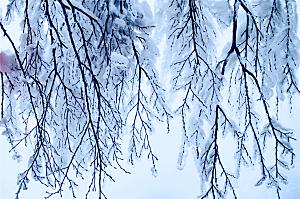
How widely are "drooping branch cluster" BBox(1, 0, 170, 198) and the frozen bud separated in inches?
1.3

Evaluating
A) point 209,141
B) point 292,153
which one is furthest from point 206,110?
point 292,153

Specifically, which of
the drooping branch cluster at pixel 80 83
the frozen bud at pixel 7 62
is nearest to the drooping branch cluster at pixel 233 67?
the drooping branch cluster at pixel 80 83

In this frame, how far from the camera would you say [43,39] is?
1896mm

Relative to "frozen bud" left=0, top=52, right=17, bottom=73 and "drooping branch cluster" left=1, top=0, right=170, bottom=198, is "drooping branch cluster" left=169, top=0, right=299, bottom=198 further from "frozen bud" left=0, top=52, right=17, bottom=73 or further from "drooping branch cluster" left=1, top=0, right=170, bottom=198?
"frozen bud" left=0, top=52, right=17, bottom=73

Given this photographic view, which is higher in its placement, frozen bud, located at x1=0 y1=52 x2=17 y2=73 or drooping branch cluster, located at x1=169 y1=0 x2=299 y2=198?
frozen bud, located at x1=0 y1=52 x2=17 y2=73

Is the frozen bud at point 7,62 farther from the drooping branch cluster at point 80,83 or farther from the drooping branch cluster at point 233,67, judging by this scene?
the drooping branch cluster at point 233,67

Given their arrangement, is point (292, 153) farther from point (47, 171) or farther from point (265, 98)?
point (47, 171)

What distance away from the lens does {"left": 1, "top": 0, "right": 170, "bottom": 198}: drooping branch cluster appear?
5.64 feet

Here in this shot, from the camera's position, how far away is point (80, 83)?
6.12 ft

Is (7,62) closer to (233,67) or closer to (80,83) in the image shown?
(80,83)

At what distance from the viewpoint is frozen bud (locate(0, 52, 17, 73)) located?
6.66ft

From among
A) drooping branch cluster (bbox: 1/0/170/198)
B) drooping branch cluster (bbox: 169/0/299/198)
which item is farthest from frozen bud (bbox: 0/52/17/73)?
drooping branch cluster (bbox: 169/0/299/198)

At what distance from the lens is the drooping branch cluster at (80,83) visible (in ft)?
5.64

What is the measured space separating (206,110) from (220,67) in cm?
17
